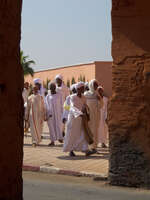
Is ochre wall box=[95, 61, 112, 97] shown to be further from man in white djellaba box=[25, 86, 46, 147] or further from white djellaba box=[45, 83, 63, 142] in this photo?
man in white djellaba box=[25, 86, 46, 147]

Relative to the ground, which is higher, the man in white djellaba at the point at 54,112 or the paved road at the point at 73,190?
the man in white djellaba at the point at 54,112

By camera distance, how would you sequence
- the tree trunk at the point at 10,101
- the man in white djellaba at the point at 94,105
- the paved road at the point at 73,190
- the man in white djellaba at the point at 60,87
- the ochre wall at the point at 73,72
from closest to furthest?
the tree trunk at the point at 10,101 → the paved road at the point at 73,190 → the man in white djellaba at the point at 94,105 → the man in white djellaba at the point at 60,87 → the ochre wall at the point at 73,72

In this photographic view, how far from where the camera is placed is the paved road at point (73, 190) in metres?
5.78

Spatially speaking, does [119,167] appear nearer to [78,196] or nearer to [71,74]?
[78,196]

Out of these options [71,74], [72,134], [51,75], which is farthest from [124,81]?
[51,75]

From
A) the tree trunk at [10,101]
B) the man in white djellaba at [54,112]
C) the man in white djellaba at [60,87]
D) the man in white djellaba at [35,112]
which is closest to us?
the tree trunk at [10,101]

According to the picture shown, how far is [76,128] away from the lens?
33.2 ft

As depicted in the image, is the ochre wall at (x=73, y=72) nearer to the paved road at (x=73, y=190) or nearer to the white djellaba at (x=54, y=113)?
the white djellaba at (x=54, y=113)

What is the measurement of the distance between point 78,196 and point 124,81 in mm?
1871

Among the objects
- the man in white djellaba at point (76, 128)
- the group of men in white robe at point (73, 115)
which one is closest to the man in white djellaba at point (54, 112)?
the group of men in white robe at point (73, 115)

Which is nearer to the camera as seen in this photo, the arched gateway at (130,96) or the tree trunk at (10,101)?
the tree trunk at (10,101)

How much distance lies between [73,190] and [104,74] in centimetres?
3530

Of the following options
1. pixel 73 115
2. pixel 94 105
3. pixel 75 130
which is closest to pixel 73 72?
pixel 94 105

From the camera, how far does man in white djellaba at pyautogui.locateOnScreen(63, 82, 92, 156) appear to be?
9.98 m
